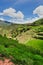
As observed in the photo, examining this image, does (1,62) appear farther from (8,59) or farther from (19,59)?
(19,59)

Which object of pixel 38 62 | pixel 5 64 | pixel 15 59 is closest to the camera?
pixel 5 64

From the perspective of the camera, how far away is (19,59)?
50.4 feet

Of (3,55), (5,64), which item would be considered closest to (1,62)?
(5,64)

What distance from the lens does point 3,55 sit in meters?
15.5

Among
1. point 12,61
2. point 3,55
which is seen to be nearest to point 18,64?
point 12,61

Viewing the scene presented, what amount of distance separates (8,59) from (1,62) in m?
0.77

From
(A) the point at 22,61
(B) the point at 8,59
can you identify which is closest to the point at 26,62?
(A) the point at 22,61

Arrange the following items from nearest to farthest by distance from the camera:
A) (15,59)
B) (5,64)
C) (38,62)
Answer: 1. (5,64)
2. (15,59)
3. (38,62)

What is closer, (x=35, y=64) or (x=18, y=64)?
(x=18, y=64)

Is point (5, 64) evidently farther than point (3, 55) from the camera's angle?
No

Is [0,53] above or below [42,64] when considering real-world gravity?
above

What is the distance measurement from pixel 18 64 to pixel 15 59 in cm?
99

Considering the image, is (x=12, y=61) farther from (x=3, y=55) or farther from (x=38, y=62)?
(x=38, y=62)

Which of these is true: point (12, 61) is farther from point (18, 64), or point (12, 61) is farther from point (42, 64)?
point (42, 64)
